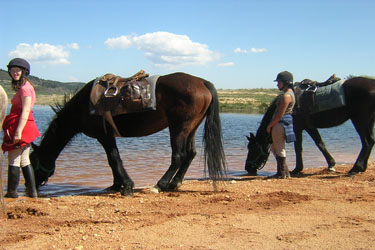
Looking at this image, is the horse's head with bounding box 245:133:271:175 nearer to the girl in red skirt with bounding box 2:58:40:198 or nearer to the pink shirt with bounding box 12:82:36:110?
the girl in red skirt with bounding box 2:58:40:198

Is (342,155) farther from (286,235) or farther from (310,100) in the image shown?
(286,235)

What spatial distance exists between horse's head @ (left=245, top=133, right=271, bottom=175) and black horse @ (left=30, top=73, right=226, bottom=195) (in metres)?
2.12

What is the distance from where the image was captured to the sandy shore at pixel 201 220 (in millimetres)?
3629

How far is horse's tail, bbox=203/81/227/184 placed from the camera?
6410mm

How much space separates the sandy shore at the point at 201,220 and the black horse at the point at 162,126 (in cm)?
41

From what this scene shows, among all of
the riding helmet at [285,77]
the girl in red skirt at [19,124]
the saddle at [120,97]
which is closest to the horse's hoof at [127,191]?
the saddle at [120,97]

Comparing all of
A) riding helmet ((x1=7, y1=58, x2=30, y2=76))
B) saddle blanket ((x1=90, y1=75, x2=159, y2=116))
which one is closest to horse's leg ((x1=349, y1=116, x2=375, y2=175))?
saddle blanket ((x1=90, y1=75, x2=159, y2=116))

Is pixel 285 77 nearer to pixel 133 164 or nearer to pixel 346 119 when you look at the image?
pixel 346 119

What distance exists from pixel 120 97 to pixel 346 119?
5.01 metres

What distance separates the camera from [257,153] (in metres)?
8.47

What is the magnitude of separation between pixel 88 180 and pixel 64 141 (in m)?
1.66

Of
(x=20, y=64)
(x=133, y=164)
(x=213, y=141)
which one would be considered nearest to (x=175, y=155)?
(x=213, y=141)

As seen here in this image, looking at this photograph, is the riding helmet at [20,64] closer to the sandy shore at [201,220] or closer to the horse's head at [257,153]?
the sandy shore at [201,220]

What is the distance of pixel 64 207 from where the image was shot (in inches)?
198
